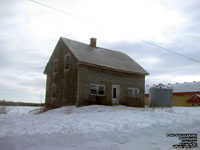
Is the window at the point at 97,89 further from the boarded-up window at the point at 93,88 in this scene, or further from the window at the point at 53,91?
the window at the point at 53,91

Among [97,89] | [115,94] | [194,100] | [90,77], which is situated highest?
[90,77]

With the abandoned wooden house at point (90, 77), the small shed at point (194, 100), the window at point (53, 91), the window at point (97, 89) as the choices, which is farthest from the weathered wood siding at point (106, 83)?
the small shed at point (194, 100)

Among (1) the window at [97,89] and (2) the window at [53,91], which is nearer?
(1) the window at [97,89]

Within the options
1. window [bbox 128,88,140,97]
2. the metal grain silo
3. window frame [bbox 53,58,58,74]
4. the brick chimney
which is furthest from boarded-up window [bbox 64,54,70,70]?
the metal grain silo

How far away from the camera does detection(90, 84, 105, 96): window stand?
19814mm

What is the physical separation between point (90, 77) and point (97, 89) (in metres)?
1.27

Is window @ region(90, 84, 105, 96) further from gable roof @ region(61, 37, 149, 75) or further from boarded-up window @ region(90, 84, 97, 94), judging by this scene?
gable roof @ region(61, 37, 149, 75)

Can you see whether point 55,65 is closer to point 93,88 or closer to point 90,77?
point 90,77

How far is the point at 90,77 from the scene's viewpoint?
64.9 feet

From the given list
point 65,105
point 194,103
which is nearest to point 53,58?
point 65,105

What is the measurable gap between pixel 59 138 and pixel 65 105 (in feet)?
40.2

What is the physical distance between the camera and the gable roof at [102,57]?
20.2 meters

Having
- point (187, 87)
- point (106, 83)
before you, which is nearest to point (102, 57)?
point (106, 83)

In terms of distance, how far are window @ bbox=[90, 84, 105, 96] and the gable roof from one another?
6.10 ft
